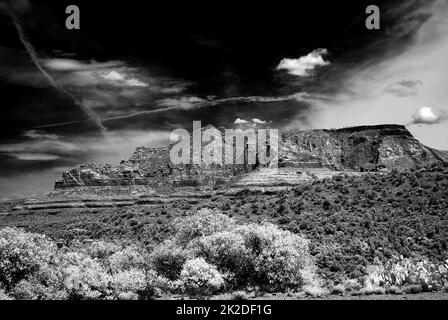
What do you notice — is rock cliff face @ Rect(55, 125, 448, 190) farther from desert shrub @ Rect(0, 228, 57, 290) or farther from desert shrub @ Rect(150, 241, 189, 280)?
desert shrub @ Rect(0, 228, 57, 290)

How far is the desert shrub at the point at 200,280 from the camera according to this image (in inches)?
742

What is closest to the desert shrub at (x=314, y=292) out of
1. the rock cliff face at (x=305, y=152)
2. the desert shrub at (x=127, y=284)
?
the desert shrub at (x=127, y=284)

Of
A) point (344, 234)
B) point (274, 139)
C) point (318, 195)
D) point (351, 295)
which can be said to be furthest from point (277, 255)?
point (274, 139)

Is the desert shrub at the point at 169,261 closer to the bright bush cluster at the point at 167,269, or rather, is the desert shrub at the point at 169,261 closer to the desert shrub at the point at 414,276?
the bright bush cluster at the point at 167,269

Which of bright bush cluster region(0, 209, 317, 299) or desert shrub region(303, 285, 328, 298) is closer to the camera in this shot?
desert shrub region(303, 285, 328, 298)

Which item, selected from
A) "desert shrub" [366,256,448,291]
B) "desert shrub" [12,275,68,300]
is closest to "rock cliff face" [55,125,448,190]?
"desert shrub" [366,256,448,291]

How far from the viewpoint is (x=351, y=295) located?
18.3 meters

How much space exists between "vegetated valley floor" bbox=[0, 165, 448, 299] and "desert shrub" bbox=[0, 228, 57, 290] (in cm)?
1533

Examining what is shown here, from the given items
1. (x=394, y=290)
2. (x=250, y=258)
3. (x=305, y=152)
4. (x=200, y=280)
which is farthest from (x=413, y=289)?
(x=305, y=152)

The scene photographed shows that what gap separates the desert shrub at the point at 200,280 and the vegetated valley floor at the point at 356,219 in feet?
28.0

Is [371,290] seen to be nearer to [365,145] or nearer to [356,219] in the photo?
[356,219]

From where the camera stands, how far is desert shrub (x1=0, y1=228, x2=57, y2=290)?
18375 mm

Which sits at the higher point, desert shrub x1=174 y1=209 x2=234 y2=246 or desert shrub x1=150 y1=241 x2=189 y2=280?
desert shrub x1=174 y1=209 x2=234 y2=246
